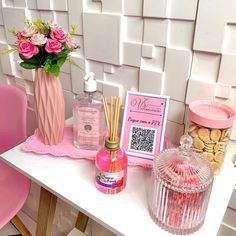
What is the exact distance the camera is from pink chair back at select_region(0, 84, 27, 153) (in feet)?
3.29

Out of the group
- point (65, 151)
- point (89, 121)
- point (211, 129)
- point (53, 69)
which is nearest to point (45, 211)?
point (65, 151)

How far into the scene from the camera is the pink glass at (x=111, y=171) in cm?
62

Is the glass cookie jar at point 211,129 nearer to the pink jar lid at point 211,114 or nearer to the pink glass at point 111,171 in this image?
the pink jar lid at point 211,114

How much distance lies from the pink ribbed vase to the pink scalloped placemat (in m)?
0.02

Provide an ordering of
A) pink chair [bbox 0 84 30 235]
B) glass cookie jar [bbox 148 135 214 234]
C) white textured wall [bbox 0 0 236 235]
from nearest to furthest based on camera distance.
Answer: glass cookie jar [bbox 148 135 214 234] < white textured wall [bbox 0 0 236 235] < pink chair [bbox 0 84 30 235]

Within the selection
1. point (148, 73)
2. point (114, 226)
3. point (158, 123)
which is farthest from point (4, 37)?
point (114, 226)

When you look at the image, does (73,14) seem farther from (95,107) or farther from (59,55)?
(95,107)

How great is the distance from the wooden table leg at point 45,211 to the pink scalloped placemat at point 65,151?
134 millimetres

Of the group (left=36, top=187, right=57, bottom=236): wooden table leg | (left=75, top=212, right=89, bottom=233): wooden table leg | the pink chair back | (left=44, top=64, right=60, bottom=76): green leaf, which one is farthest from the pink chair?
(left=44, top=64, right=60, bottom=76): green leaf

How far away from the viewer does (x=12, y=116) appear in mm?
1043

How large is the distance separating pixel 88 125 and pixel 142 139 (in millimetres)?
158

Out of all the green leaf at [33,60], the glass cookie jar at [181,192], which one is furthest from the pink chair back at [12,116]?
the glass cookie jar at [181,192]

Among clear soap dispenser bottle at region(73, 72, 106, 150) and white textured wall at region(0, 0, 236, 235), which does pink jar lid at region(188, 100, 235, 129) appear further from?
clear soap dispenser bottle at region(73, 72, 106, 150)

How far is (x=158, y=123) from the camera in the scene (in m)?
0.71
